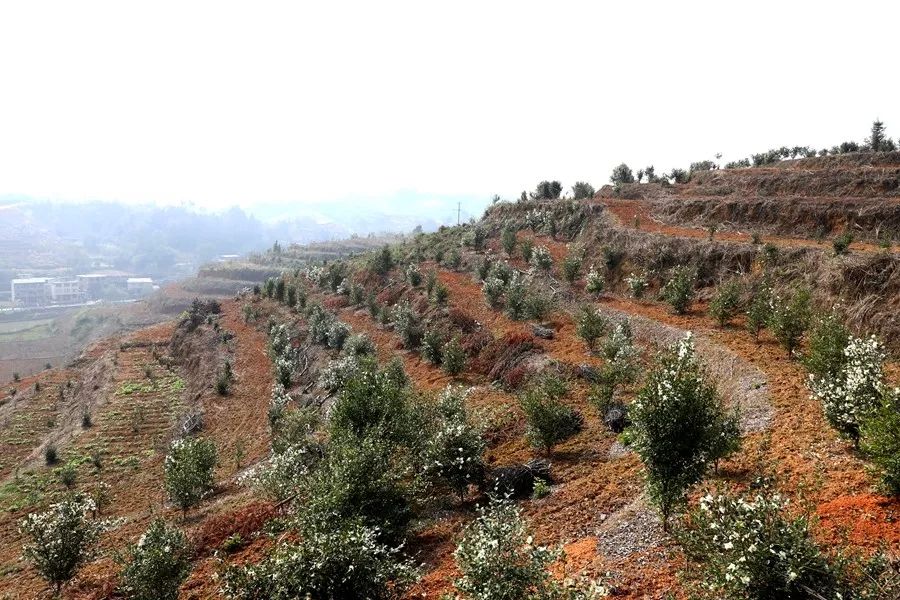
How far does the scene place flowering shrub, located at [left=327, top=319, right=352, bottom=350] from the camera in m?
54.2

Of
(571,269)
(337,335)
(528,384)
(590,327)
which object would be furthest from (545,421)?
(337,335)

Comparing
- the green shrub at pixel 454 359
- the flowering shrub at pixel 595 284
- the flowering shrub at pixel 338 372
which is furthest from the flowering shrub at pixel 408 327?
the flowering shrub at pixel 595 284

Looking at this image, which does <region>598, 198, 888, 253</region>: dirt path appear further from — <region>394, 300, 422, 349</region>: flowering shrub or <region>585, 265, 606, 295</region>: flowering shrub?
<region>394, 300, 422, 349</region>: flowering shrub

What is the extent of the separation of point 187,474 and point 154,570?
13225mm

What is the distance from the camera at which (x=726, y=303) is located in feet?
112

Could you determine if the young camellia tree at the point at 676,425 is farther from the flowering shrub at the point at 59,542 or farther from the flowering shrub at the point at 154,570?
the flowering shrub at the point at 59,542

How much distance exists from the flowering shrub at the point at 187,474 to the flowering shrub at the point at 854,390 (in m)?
30.6

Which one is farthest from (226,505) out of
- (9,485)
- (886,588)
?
(886,588)

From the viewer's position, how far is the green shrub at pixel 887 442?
12.5m

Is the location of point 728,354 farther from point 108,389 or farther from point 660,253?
point 108,389

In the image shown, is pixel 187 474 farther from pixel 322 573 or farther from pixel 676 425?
pixel 676 425

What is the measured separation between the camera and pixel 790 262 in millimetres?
36094

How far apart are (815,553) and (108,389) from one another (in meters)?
71.3

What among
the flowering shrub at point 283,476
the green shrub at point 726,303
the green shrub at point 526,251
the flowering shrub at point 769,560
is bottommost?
the flowering shrub at point 283,476
